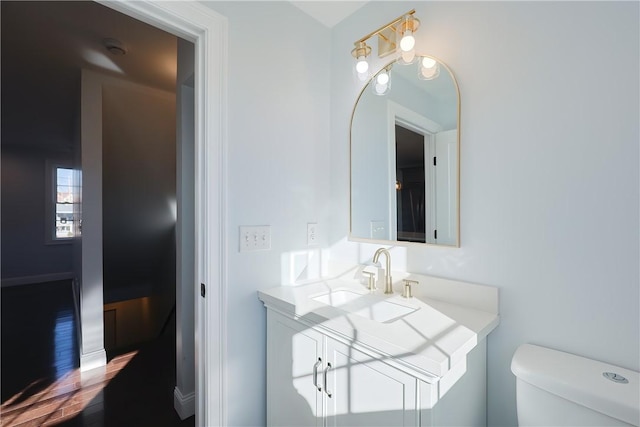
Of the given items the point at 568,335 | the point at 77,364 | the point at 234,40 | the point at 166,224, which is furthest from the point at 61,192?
the point at 568,335

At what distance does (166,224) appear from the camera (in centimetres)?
396

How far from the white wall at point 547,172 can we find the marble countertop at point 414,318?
76 mm

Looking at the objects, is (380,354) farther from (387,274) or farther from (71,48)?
(71,48)

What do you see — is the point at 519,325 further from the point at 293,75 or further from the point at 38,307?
the point at 38,307

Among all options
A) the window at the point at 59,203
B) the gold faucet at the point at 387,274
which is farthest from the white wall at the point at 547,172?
the window at the point at 59,203

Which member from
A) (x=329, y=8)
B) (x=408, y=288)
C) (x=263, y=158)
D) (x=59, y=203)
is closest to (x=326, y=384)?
(x=408, y=288)

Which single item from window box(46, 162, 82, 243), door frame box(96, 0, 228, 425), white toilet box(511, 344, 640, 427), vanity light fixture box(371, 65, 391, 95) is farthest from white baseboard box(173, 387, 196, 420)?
window box(46, 162, 82, 243)

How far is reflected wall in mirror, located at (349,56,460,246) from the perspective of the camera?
128 cm

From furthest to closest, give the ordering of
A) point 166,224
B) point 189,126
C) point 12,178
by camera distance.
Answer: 1. point 12,178
2. point 166,224
3. point 189,126

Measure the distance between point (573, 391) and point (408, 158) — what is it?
1.03 meters

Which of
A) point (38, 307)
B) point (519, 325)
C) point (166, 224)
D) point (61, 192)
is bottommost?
point (38, 307)

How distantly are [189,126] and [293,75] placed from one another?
0.77 m

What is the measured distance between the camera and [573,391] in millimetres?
796

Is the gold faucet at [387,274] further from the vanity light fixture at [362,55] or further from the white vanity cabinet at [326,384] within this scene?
the vanity light fixture at [362,55]
